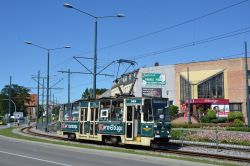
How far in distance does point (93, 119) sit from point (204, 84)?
197 feet

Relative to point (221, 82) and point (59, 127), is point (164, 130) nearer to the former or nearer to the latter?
point (59, 127)

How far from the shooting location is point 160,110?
26.0 m

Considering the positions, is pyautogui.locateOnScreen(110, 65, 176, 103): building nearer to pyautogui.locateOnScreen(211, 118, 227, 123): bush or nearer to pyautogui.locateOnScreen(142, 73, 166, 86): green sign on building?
pyautogui.locateOnScreen(142, 73, 166, 86): green sign on building

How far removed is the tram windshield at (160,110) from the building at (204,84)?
46.5 metres

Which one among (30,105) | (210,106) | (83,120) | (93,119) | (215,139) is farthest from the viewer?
(30,105)

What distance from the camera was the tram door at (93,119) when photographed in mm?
29878

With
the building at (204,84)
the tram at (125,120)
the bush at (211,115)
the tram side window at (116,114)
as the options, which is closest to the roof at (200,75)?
the building at (204,84)

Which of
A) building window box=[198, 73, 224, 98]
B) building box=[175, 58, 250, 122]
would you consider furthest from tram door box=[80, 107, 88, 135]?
building window box=[198, 73, 224, 98]

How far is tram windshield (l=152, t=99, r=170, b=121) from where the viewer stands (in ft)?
84.3

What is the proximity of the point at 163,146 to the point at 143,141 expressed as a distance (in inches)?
115

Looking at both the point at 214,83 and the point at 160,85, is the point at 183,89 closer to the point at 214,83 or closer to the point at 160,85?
the point at 214,83

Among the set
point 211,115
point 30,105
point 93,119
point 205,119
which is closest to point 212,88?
point 211,115

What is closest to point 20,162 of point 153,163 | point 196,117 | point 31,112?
point 153,163

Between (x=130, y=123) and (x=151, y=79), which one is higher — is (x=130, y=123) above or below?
below
